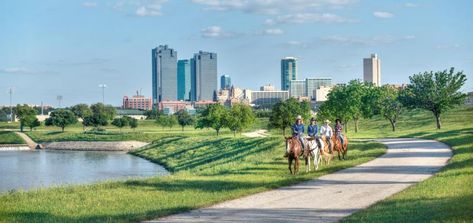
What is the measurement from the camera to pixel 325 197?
758 inches

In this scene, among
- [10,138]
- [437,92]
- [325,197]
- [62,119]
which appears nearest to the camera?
[325,197]

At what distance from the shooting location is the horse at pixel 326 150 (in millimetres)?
29192

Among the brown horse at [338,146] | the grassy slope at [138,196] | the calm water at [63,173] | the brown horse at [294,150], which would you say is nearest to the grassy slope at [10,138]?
the calm water at [63,173]

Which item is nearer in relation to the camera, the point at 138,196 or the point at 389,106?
the point at 138,196

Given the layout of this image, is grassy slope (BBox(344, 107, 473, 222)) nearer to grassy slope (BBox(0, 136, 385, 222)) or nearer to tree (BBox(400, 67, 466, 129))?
grassy slope (BBox(0, 136, 385, 222))

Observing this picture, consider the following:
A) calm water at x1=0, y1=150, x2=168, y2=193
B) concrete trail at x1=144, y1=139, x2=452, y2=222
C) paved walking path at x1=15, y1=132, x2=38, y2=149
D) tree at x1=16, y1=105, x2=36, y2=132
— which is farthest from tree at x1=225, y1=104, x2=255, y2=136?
tree at x1=16, y1=105, x2=36, y2=132

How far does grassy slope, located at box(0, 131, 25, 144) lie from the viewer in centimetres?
12326

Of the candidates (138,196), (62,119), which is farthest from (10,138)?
(138,196)

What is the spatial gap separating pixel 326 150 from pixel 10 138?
107912mm

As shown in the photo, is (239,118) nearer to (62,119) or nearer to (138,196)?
(62,119)

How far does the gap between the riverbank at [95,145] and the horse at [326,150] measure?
78.0 metres

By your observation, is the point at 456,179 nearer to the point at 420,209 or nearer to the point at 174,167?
the point at 420,209

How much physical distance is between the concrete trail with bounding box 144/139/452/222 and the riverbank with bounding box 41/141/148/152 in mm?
82568

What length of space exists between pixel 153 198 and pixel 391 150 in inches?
853
